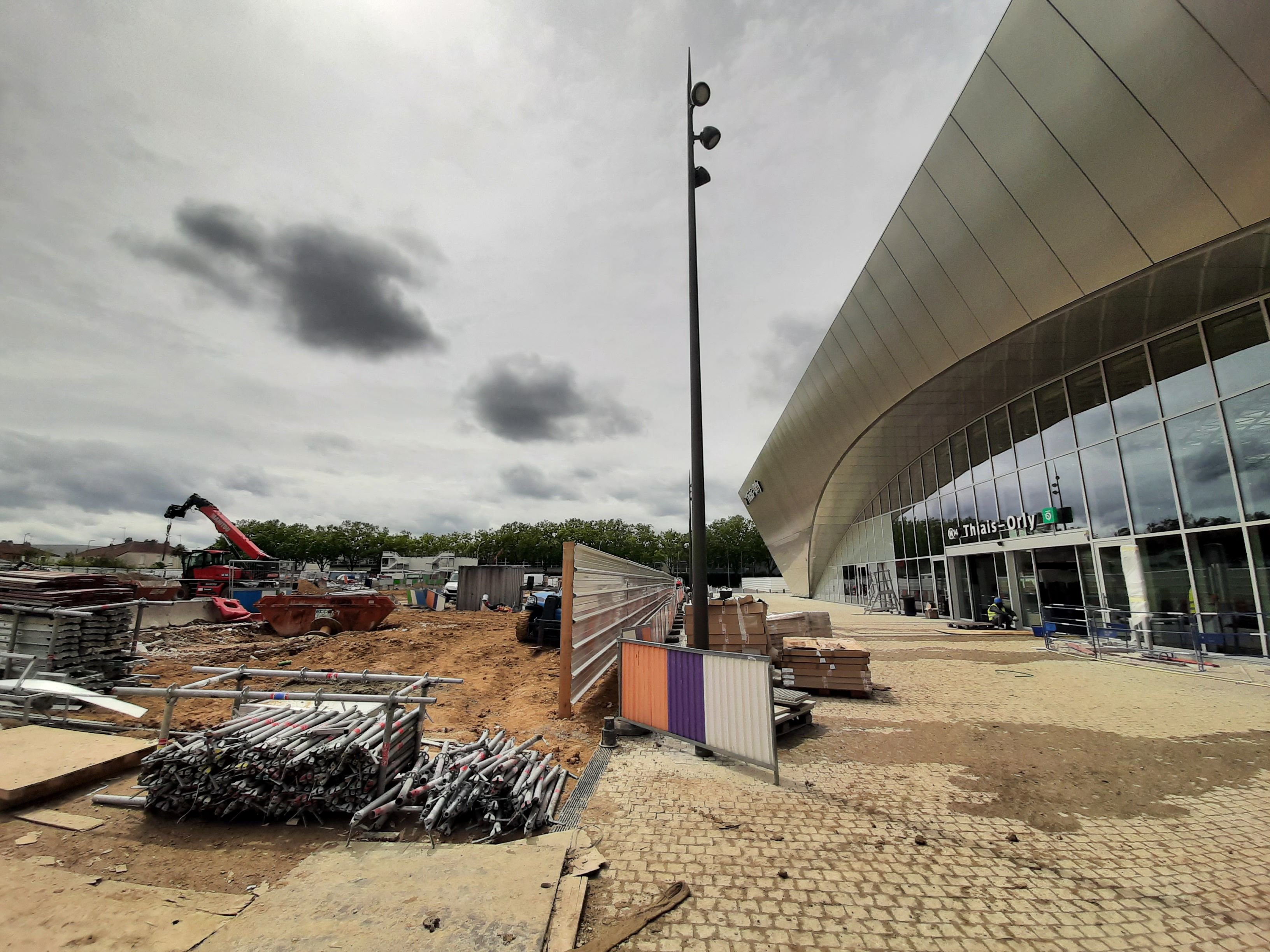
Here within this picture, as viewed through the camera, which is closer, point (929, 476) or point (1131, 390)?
point (1131, 390)

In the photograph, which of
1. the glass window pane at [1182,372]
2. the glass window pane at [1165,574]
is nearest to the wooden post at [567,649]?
the glass window pane at [1165,574]

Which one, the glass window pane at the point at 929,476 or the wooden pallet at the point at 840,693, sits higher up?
the glass window pane at the point at 929,476

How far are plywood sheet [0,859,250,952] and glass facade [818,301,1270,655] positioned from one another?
17.1 metres

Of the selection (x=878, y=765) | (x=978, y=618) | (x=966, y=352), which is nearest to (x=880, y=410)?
(x=966, y=352)

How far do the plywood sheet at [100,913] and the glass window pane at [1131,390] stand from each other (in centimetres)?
2002

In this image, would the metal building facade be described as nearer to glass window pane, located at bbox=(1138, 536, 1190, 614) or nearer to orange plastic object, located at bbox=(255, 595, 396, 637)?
glass window pane, located at bbox=(1138, 536, 1190, 614)

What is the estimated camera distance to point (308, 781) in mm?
4258

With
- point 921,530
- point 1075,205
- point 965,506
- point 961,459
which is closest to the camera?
point 1075,205

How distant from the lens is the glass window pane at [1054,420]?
56.9 feet

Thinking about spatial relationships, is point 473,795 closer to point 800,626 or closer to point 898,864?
point 898,864

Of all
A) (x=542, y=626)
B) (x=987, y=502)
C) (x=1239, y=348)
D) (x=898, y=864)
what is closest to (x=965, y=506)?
(x=987, y=502)

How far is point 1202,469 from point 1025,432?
6.63 metres

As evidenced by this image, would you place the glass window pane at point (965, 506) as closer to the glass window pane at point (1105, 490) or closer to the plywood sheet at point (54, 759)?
the glass window pane at point (1105, 490)

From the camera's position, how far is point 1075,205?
1195cm
